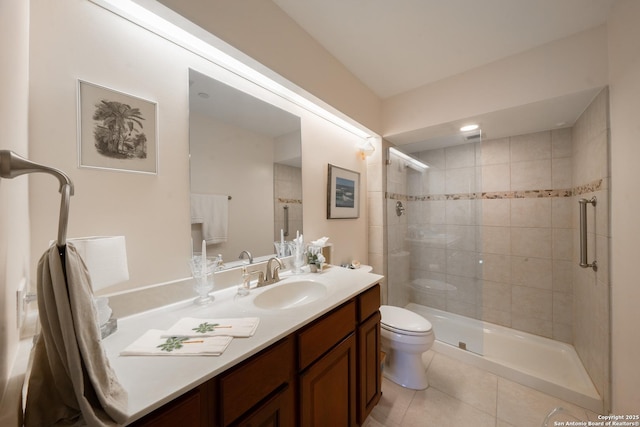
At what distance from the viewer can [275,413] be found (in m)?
0.83

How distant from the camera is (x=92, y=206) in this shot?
0.90 metres

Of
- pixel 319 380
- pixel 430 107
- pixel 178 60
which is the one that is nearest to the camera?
pixel 319 380

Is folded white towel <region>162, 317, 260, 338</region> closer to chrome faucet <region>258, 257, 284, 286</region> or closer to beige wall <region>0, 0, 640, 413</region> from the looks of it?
beige wall <region>0, 0, 640, 413</region>

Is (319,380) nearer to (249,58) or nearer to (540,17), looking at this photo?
(249,58)

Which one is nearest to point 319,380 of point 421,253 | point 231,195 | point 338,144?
point 231,195

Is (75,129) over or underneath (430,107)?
underneath

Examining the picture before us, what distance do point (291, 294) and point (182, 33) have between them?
59.4 inches

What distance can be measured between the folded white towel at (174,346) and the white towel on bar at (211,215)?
0.55 m

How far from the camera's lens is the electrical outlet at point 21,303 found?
0.68 meters

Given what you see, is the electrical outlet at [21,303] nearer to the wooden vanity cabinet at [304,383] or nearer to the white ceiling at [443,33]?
the wooden vanity cabinet at [304,383]

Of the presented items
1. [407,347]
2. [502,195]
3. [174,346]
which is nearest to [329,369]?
[174,346]

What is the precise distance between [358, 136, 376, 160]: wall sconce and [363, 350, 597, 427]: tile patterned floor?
212 cm

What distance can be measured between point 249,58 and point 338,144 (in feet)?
3.70

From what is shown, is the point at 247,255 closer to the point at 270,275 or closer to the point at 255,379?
the point at 270,275
